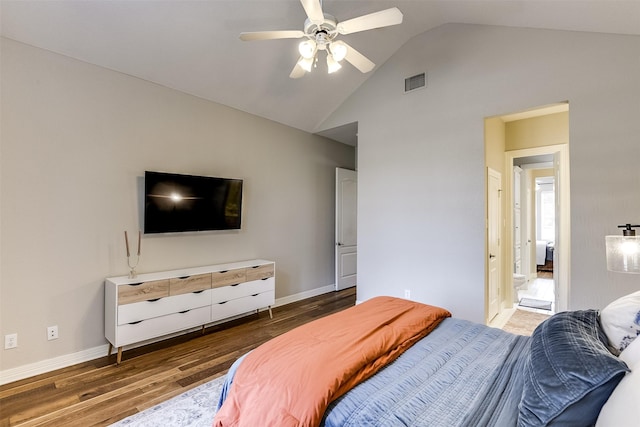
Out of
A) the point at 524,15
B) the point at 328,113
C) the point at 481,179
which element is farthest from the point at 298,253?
the point at 524,15

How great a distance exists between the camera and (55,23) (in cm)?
244

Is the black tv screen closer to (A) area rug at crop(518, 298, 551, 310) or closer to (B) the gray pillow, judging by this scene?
(B) the gray pillow

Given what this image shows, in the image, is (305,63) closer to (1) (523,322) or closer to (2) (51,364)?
(2) (51,364)

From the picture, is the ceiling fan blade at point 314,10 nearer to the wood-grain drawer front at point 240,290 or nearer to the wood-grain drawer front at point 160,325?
the wood-grain drawer front at point 240,290

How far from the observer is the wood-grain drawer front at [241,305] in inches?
133

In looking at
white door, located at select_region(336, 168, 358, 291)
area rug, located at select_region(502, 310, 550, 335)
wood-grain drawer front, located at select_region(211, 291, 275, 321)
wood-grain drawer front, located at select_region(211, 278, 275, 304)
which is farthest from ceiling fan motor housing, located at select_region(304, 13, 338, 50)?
area rug, located at select_region(502, 310, 550, 335)

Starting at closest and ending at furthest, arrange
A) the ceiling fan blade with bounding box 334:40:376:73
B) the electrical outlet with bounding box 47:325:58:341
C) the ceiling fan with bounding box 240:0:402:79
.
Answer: the ceiling fan with bounding box 240:0:402:79 → the ceiling fan blade with bounding box 334:40:376:73 → the electrical outlet with bounding box 47:325:58:341

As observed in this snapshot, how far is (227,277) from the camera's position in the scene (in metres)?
3.46

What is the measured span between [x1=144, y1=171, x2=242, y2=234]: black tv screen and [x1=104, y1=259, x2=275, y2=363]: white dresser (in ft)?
1.69

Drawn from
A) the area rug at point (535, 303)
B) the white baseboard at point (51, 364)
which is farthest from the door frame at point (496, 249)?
the white baseboard at point (51, 364)

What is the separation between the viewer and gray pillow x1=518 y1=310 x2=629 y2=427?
924 mm

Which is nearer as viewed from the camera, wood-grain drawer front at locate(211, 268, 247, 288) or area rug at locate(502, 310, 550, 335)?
wood-grain drawer front at locate(211, 268, 247, 288)

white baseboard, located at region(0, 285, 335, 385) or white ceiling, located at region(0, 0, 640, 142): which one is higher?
white ceiling, located at region(0, 0, 640, 142)

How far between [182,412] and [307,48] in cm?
274
